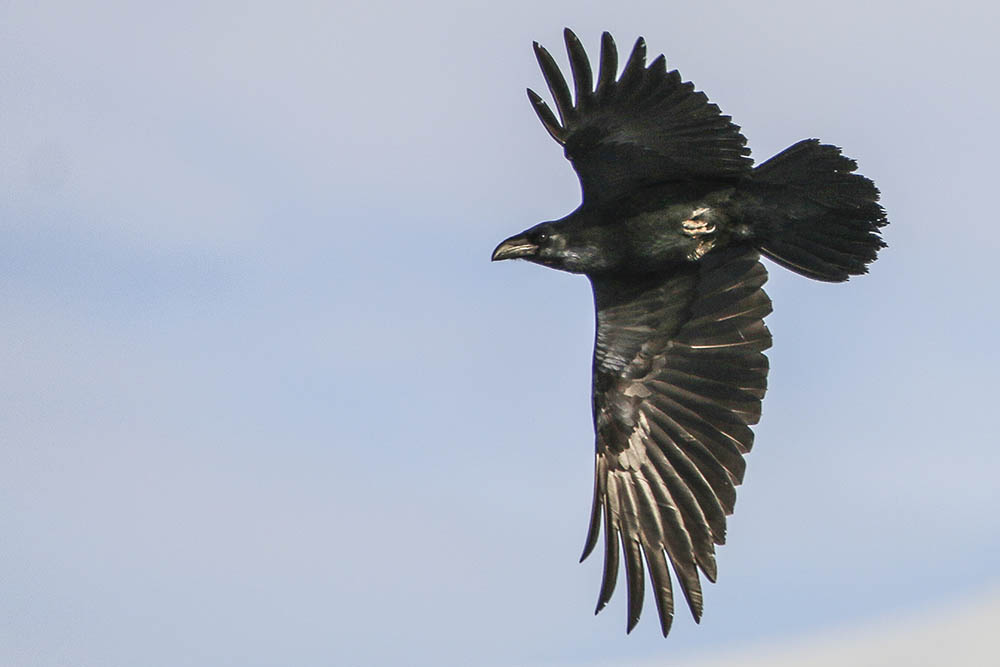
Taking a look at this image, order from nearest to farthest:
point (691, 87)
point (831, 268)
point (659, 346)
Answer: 1. point (691, 87)
2. point (831, 268)
3. point (659, 346)

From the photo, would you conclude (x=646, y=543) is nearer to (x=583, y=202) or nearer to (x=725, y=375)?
(x=725, y=375)

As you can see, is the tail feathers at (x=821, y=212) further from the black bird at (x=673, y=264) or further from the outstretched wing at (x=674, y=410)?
the outstretched wing at (x=674, y=410)

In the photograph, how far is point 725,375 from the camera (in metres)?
13.9

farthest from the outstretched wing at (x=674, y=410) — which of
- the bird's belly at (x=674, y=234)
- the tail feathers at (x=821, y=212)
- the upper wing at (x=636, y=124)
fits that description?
the upper wing at (x=636, y=124)

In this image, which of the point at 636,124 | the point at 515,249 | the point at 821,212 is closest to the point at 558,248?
the point at 515,249

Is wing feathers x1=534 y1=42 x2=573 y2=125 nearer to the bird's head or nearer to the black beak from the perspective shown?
the bird's head

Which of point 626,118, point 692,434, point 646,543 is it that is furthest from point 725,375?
point 626,118

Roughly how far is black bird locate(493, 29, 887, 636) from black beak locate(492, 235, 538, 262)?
0.01 m

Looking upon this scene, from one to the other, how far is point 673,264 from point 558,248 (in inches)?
37.0

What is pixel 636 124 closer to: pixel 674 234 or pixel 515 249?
pixel 674 234

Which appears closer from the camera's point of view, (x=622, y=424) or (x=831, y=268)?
(x=831, y=268)

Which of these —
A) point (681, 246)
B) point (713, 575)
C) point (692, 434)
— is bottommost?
point (713, 575)

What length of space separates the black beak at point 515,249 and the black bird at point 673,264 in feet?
0.04

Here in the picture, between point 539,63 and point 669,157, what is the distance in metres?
1.24
